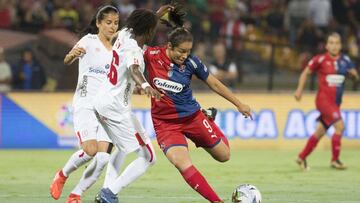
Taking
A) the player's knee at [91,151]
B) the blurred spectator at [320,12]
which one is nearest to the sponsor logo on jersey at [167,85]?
the player's knee at [91,151]

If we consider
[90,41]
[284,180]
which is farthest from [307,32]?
[90,41]

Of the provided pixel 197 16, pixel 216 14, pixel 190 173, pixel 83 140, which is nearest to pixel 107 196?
pixel 83 140

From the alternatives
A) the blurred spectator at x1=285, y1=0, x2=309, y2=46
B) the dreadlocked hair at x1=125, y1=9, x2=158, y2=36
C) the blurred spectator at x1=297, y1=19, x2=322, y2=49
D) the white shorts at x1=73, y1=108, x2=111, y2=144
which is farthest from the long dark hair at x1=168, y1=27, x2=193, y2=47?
the blurred spectator at x1=285, y1=0, x2=309, y2=46

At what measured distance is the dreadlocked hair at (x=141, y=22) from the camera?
10.6 meters

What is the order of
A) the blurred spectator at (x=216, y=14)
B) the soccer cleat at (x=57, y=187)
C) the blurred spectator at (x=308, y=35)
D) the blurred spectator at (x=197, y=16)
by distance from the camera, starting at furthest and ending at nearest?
the blurred spectator at (x=308, y=35), the blurred spectator at (x=216, y=14), the blurred spectator at (x=197, y=16), the soccer cleat at (x=57, y=187)

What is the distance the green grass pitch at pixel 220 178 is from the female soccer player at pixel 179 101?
1.11m

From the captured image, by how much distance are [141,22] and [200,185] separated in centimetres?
189

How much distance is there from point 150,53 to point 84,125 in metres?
1.11

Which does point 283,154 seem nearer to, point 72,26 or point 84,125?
point 72,26

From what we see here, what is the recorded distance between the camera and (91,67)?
1130 cm

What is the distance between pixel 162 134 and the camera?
10727 millimetres

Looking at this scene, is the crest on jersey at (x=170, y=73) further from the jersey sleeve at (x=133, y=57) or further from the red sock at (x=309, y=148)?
the red sock at (x=309, y=148)

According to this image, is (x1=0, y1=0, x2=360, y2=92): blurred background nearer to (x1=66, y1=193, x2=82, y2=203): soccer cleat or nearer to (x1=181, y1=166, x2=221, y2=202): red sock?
(x1=66, y1=193, x2=82, y2=203): soccer cleat

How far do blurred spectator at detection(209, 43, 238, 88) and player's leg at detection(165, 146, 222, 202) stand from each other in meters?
10.3
